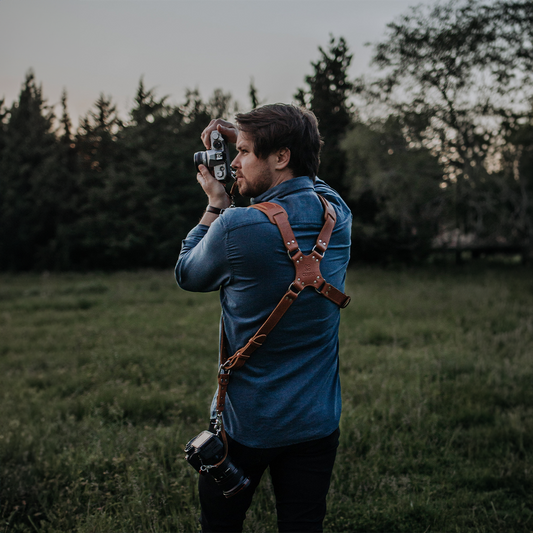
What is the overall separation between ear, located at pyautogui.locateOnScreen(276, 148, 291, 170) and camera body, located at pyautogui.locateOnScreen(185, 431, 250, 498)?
1060 millimetres

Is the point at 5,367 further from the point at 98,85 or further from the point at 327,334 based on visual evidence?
the point at 98,85

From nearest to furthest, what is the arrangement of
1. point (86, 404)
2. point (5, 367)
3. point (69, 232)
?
1. point (86, 404)
2. point (5, 367)
3. point (69, 232)

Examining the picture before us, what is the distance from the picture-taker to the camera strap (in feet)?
5.12

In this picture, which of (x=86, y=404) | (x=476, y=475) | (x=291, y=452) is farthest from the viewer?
(x=86, y=404)

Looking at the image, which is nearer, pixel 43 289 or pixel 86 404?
pixel 86 404

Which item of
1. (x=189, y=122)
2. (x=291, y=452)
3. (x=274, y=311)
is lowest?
(x=291, y=452)

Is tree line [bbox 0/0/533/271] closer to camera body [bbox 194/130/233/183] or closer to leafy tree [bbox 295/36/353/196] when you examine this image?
leafy tree [bbox 295/36/353/196]

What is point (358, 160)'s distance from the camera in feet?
67.4

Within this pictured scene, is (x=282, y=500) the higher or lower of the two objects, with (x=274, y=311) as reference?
lower

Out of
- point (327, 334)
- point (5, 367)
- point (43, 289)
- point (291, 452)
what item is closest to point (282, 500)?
point (291, 452)

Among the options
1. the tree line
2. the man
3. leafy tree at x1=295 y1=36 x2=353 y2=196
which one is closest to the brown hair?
the man

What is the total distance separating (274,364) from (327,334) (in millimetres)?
247

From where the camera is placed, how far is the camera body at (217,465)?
66.3 inches

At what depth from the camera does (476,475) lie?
11.5 ft
